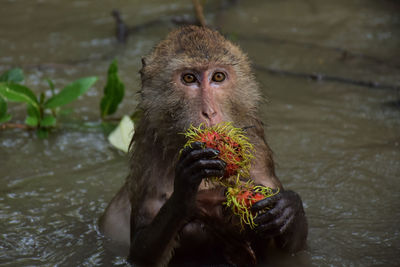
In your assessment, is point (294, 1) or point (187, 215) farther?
point (294, 1)

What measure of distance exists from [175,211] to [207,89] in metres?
0.80

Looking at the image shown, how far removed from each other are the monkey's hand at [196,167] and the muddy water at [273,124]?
3.79 feet

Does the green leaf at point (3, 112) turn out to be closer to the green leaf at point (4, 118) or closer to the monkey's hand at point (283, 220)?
the green leaf at point (4, 118)

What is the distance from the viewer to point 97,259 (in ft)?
14.0

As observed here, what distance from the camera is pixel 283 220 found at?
12.1 ft

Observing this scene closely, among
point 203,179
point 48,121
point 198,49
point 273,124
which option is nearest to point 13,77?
point 48,121

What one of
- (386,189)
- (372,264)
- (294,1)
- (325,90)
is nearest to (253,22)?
(294,1)

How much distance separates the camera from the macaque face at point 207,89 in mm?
3604

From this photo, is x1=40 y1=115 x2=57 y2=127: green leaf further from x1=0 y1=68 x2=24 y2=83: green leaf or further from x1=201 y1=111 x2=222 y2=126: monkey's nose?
x1=201 y1=111 x2=222 y2=126: monkey's nose

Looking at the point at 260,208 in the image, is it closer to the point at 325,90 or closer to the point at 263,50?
the point at 325,90

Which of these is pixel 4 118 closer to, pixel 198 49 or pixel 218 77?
pixel 198 49

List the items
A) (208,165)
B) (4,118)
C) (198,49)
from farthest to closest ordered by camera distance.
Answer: (4,118)
(198,49)
(208,165)

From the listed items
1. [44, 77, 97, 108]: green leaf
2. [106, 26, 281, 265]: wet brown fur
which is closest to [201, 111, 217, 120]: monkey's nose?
[106, 26, 281, 265]: wet brown fur

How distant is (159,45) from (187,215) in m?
1.38
